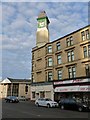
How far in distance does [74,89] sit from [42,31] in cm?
2353

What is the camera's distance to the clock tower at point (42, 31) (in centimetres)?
5717

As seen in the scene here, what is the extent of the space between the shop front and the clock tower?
15458 mm

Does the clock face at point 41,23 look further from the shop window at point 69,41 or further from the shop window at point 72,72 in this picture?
the shop window at point 72,72

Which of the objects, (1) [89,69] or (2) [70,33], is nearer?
(1) [89,69]

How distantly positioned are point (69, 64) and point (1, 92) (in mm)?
53813

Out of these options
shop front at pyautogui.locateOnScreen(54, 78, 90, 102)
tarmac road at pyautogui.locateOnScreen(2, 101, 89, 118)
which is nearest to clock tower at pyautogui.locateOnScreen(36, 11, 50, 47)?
shop front at pyautogui.locateOnScreen(54, 78, 90, 102)

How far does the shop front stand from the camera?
36.9 m

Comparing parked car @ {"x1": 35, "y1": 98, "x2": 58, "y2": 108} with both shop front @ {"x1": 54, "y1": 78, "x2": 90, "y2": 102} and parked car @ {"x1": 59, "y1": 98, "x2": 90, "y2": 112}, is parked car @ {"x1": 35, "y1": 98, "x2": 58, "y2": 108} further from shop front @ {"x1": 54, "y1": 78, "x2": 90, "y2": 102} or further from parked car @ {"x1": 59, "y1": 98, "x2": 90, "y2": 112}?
shop front @ {"x1": 54, "y1": 78, "x2": 90, "y2": 102}

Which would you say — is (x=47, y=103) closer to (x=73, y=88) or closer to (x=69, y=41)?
(x=73, y=88)

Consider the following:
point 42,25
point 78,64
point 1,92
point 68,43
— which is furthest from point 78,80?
point 1,92

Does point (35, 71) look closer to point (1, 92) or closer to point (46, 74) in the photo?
point (46, 74)

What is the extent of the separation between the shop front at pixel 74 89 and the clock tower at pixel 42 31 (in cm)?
1546

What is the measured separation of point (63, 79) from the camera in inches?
1687

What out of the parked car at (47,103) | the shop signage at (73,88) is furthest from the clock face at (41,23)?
Result: the parked car at (47,103)
